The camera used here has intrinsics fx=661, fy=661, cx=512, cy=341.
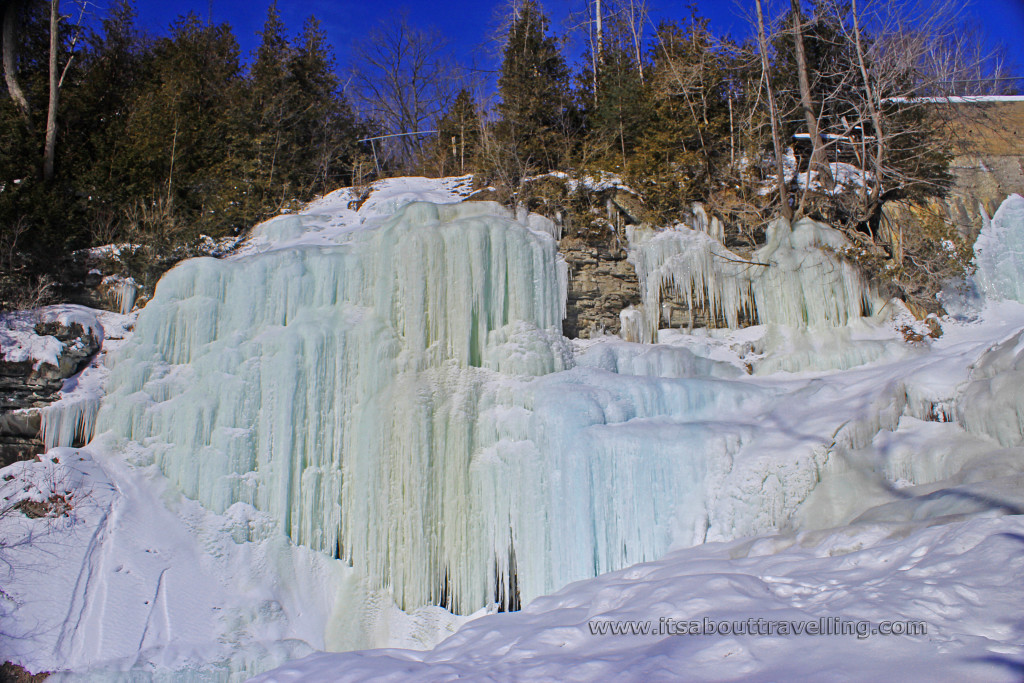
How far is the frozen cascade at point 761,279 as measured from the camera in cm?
986

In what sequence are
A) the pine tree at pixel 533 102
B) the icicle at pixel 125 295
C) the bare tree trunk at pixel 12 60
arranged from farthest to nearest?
the pine tree at pixel 533 102
the bare tree trunk at pixel 12 60
the icicle at pixel 125 295

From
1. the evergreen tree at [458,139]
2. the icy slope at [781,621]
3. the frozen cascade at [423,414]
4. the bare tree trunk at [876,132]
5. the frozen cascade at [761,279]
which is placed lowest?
the icy slope at [781,621]

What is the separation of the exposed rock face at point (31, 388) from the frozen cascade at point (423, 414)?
26.2 inches

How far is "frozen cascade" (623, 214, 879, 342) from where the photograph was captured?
9.86 metres

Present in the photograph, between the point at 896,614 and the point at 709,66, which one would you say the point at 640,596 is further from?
the point at 709,66

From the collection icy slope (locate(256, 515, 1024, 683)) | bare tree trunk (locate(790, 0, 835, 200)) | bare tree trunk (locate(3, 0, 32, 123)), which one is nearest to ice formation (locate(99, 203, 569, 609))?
icy slope (locate(256, 515, 1024, 683))

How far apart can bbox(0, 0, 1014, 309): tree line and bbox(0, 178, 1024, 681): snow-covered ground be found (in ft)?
8.40

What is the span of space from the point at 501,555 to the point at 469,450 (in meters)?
1.34

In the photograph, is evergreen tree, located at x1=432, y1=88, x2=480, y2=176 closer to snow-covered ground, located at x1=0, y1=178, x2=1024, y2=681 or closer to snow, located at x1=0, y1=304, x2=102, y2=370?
snow-covered ground, located at x1=0, y1=178, x2=1024, y2=681

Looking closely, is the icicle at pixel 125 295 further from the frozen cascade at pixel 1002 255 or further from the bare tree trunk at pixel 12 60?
the frozen cascade at pixel 1002 255

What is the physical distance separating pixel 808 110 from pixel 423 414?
916cm

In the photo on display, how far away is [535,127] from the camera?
45.9ft

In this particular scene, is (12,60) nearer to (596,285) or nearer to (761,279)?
(596,285)

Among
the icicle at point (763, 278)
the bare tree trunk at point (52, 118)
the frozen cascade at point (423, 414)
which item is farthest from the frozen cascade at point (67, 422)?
the icicle at point (763, 278)
